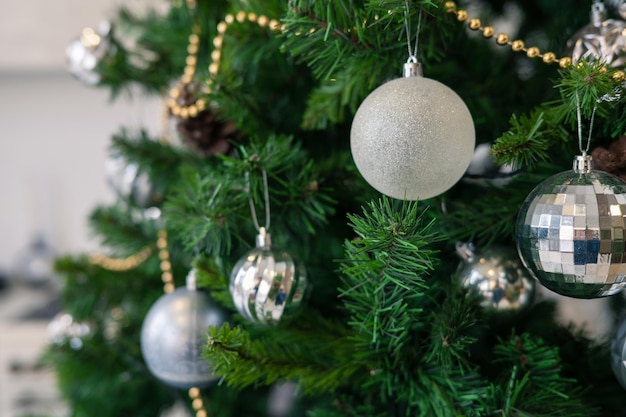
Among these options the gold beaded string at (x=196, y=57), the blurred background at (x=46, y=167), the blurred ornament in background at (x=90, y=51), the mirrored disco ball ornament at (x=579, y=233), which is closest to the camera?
the mirrored disco ball ornament at (x=579, y=233)

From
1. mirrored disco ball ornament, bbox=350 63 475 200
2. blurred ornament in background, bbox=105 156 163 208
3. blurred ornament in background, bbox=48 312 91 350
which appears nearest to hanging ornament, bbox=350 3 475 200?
mirrored disco ball ornament, bbox=350 63 475 200

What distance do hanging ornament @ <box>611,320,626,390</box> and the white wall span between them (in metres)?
1.43

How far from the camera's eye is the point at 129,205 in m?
0.61

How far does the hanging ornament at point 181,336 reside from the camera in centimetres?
41

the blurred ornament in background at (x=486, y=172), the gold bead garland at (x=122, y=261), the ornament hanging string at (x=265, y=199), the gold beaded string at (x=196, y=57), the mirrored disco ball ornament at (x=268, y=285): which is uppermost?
the gold beaded string at (x=196, y=57)

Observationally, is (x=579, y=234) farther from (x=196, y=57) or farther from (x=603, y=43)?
(x=196, y=57)

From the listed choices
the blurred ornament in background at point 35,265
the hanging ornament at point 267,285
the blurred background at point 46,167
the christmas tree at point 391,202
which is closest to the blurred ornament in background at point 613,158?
the christmas tree at point 391,202

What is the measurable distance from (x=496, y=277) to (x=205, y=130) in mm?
245

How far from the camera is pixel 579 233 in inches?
10.7

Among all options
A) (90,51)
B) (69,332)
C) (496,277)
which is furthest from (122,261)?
(496,277)

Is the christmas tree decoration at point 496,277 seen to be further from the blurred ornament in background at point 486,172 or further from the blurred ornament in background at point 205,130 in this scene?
the blurred ornament in background at point 205,130

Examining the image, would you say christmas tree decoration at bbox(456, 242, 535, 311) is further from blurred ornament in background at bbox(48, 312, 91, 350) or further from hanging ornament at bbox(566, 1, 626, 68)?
blurred ornament in background at bbox(48, 312, 91, 350)

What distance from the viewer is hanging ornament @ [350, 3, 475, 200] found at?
284 mm

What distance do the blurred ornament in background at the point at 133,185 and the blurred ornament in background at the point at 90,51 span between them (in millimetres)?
89
